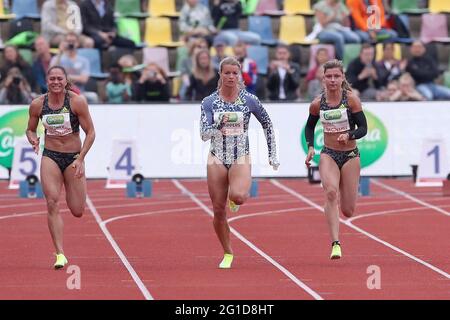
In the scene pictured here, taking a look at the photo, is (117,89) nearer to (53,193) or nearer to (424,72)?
(424,72)

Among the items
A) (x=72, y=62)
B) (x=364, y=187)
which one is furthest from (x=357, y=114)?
(x=72, y=62)

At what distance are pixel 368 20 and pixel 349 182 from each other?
12.8 meters

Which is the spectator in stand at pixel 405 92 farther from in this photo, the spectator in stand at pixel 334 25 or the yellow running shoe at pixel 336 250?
the yellow running shoe at pixel 336 250

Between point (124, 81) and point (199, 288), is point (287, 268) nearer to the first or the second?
point (199, 288)

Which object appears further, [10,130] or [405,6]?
[405,6]

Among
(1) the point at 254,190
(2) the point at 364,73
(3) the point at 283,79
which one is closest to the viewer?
(1) the point at 254,190

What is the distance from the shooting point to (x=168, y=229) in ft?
59.2

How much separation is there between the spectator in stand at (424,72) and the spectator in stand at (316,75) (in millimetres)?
1431

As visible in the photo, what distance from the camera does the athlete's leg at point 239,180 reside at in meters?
13.7

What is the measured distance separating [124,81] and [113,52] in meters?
1.35

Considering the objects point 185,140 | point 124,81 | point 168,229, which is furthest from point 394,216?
point 124,81

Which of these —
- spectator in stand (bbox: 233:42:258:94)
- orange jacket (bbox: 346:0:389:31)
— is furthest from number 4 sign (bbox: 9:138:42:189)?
orange jacket (bbox: 346:0:389:31)

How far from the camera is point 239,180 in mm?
13789

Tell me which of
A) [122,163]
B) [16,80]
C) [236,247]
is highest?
[16,80]
